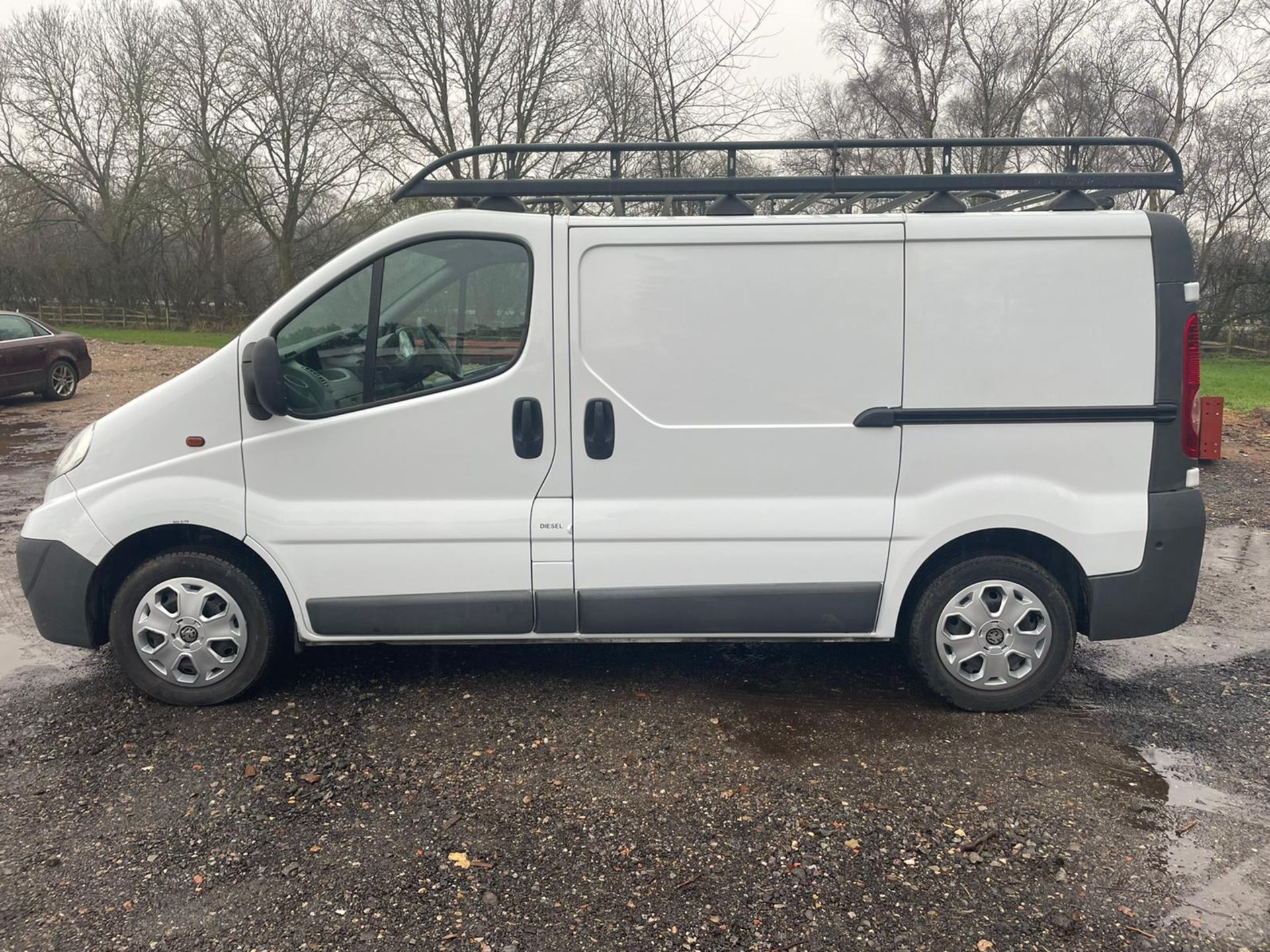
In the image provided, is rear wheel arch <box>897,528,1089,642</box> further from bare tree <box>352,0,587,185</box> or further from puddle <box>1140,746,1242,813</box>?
bare tree <box>352,0,587,185</box>

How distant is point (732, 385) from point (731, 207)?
824 millimetres

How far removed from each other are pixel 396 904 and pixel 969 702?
261 centimetres

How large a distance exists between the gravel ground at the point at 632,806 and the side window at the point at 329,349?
142cm

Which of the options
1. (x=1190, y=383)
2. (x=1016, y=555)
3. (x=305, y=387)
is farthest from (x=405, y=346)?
(x=1190, y=383)

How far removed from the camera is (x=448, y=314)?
387 centimetres

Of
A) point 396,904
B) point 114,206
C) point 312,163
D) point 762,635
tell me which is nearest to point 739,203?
point 762,635

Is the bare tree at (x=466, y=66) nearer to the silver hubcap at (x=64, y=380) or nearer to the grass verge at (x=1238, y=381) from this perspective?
the silver hubcap at (x=64, y=380)

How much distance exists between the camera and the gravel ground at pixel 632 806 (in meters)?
2.72

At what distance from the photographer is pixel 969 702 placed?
4090mm

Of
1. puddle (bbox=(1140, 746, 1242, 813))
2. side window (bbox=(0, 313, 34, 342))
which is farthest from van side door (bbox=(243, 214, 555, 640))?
side window (bbox=(0, 313, 34, 342))

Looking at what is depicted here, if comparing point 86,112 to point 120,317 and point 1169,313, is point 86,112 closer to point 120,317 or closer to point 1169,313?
point 120,317

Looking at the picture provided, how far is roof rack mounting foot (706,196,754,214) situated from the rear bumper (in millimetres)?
2157

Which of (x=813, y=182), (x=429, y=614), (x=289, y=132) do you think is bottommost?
(x=429, y=614)

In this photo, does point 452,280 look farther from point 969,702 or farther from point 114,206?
point 114,206
